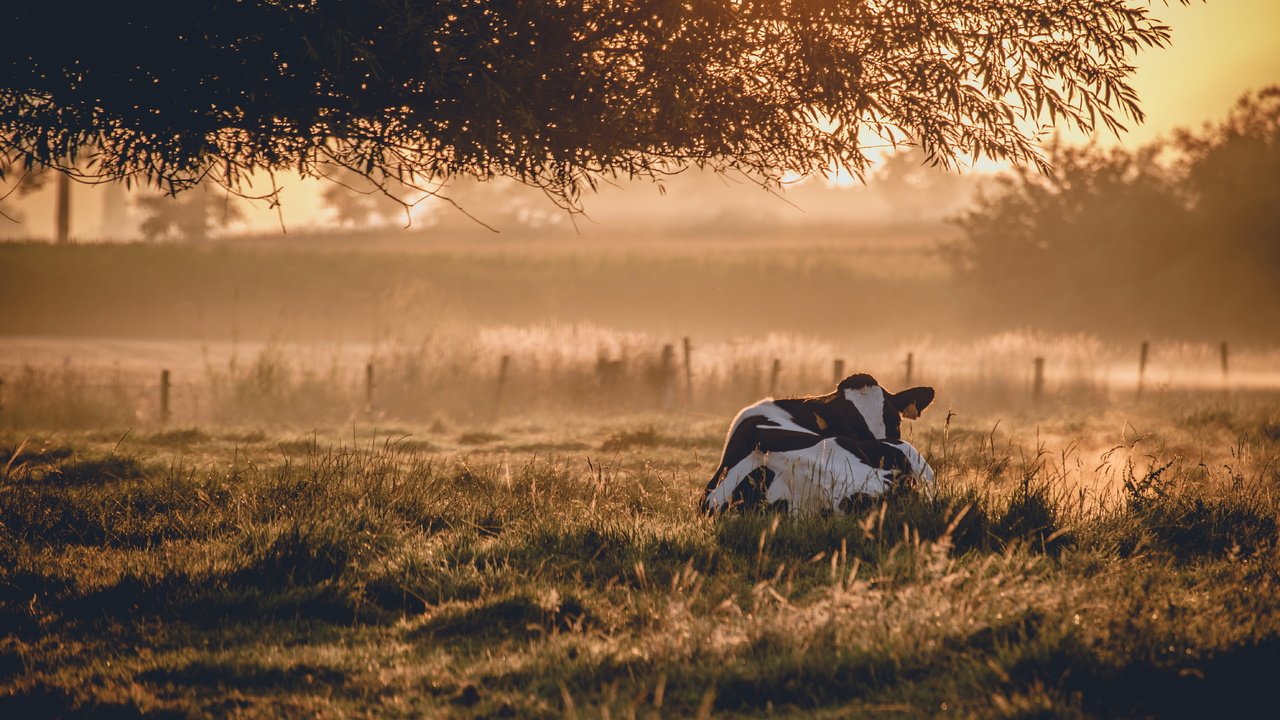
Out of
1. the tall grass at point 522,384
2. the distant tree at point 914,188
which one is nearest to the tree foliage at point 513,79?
the tall grass at point 522,384

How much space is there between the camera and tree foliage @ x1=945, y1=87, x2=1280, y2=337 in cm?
4072

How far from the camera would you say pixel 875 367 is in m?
24.6

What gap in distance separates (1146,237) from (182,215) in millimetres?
56858

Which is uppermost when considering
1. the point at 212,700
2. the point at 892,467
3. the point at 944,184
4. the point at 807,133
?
the point at 944,184

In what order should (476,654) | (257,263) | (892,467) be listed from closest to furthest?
(476,654), (892,467), (257,263)

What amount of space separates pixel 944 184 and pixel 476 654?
379 ft

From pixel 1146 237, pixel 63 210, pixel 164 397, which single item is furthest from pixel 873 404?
pixel 63 210

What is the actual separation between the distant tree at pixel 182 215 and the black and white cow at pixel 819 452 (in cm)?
6351

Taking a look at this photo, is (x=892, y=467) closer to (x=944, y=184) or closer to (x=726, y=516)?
(x=726, y=516)

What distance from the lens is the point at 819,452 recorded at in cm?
709

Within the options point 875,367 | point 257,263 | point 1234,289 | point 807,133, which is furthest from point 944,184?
point 807,133

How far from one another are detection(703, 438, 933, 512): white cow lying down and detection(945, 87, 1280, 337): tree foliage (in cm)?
3836

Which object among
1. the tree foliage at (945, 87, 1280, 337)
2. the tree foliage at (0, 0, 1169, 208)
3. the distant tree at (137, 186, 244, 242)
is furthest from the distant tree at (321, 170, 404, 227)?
the tree foliage at (0, 0, 1169, 208)

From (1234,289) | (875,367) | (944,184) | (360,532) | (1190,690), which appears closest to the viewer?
(1190,690)
